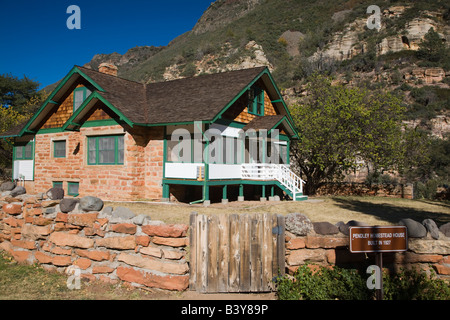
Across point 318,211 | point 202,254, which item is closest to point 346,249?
point 202,254

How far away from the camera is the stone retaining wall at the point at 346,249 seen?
20.0 ft

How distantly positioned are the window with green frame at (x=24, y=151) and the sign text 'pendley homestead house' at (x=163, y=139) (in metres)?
0.96

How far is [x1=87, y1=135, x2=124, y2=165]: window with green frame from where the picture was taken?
17.3 meters

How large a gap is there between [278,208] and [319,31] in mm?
61168

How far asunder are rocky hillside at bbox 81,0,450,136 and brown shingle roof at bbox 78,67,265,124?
93.1 ft

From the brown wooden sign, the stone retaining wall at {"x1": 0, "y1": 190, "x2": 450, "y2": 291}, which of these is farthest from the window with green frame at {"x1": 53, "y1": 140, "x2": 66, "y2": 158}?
the brown wooden sign

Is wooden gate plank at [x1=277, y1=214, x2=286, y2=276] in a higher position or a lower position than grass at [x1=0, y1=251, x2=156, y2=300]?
higher

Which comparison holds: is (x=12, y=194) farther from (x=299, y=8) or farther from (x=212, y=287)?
(x=299, y=8)

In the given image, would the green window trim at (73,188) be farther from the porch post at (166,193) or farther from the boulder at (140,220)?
the boulder at (140,220)

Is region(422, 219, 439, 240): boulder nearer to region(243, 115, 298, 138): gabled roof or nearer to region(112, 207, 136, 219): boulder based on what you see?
region(112, 207, 136, 219): boulder

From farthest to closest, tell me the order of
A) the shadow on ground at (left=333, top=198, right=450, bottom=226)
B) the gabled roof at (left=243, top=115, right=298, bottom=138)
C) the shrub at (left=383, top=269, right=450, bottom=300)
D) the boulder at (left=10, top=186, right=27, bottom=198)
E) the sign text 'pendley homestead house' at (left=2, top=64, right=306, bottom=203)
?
the gabled roof at (left=243, top=115, right=298, bottom=138) < the sign text 'pendley homestead house' at (left=2, top=64, right=306, bottom=203) < the shadow on ground at (left=333, top=198, right=450, bottom=226) < the boulder at (left=10, top=186, right=27, bottom=198) < the shrub at (left=383, top=269, right=450, bottom=300)

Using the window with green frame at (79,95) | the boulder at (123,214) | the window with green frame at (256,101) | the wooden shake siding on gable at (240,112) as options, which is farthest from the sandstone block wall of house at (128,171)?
the boulder at (123,214)

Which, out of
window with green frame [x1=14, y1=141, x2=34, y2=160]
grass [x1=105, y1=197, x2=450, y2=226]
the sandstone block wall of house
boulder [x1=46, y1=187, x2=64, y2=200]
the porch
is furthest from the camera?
window with green frame [x1=14, y1=141, x2=34, y2=160]

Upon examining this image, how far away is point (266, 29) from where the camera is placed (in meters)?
74.4
